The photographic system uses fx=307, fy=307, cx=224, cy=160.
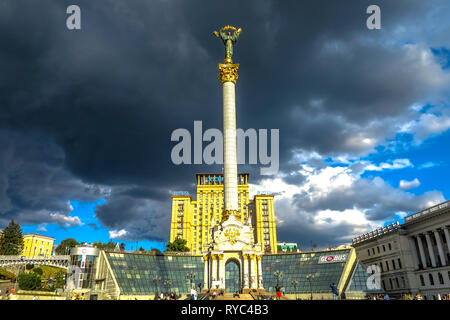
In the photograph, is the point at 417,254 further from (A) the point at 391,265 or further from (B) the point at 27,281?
(B) the point at 27,281

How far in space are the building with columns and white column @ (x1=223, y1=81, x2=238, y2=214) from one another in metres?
47.4

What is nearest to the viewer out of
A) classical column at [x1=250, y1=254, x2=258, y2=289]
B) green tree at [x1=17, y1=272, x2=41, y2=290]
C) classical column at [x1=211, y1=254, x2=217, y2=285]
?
classical column at [x1=250, y1=254, x2=258, y2=289]

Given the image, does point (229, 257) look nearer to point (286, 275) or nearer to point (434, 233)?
point (286, 275)

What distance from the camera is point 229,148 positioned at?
255 feet

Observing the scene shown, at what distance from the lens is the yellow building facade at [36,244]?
167000 mm

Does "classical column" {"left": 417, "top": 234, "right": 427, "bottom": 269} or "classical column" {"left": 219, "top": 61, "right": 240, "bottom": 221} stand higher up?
"classical column" {"left": 219, "top": 61, "right": 240, "bottom": 221}

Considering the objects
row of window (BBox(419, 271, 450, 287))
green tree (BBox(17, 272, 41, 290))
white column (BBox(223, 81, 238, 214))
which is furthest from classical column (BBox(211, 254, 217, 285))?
row of window (BBox(419, 271, 450, 287))

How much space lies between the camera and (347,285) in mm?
77188

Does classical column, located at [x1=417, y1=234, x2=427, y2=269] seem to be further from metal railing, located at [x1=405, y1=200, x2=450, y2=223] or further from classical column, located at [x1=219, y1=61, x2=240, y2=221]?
classical column, located at [x1=219, y1=61, x2=240, y2=221]

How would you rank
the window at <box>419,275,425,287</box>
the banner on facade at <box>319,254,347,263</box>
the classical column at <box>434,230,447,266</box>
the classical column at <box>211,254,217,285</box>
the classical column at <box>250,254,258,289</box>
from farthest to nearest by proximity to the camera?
the banner on facade at <box>319,254,347,263</box>, the window at <box>419,275,425,287</box>, the classical column at <box>434,230,447,266</box>, the classical column at <box>211,254,217,285</box>, the classical column at <box>250,254,258,289</box>

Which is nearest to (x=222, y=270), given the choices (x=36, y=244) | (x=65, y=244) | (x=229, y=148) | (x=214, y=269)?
(x=214, y=269)

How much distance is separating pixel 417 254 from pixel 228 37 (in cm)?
7918

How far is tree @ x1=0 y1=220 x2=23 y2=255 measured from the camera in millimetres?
121188

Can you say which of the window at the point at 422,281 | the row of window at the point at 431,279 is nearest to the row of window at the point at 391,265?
the window at the point at 422,281
